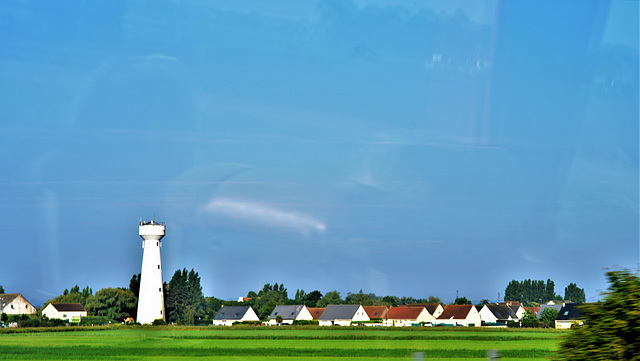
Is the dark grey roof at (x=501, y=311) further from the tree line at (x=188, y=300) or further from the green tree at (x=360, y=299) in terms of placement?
the green tree at (x=360, y=299)

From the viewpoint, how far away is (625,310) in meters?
7.16

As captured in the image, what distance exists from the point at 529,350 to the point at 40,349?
1108 inches

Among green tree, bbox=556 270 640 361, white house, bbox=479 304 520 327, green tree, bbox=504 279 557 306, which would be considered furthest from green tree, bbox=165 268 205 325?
green tree, bbox=504 279 557 306

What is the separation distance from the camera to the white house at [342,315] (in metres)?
99.1

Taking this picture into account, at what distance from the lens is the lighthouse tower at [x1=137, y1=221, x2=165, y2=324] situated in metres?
80.9

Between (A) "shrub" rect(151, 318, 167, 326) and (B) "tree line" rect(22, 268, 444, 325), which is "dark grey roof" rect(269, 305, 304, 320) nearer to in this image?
(B) "tree line" rect(22, 268, 444, 325)

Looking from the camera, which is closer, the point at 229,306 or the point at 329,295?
the point at 229,306

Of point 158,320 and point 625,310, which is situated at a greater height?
point 158,320

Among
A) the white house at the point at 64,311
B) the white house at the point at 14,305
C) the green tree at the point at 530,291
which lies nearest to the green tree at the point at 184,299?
the white house at the point at 64,311

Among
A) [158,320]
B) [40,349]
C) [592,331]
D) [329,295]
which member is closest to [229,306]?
[329,295]

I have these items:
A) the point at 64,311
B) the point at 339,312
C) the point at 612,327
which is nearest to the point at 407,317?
the point at 339,312

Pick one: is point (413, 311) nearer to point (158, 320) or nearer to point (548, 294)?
point (158, 320)

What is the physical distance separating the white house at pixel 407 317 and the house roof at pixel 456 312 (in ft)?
6.47

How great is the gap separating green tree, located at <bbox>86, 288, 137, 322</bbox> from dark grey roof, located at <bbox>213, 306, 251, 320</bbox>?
18.9 m
